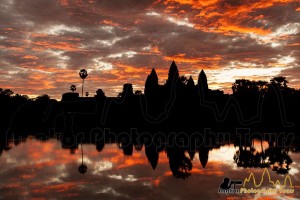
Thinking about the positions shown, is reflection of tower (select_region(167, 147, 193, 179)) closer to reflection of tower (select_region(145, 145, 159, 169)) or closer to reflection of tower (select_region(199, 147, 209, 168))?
reflection of tower (select_region(199, 147, 209, 168))

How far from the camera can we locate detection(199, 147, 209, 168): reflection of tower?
26784 mm

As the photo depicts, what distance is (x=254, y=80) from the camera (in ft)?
547

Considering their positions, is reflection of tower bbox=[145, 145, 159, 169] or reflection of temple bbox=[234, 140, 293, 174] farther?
reflection of tower bbox=[145, 145, 159, 169]

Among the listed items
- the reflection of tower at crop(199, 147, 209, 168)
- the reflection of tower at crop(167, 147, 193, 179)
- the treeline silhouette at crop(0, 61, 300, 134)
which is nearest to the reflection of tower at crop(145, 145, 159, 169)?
the reflection of tower at crop(167, 147, 193, 179)

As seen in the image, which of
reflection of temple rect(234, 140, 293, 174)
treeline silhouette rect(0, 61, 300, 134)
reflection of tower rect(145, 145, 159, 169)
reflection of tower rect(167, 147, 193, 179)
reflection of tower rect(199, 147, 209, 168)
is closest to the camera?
reflection of tower rect(167, 147, 193, 179)

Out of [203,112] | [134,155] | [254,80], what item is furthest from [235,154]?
[254,80]

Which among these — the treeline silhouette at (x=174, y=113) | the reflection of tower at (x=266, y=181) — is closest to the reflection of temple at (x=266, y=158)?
the reflection of tower at (x=266, y=181)

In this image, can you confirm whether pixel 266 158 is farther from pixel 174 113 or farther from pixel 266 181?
pixel 174 113

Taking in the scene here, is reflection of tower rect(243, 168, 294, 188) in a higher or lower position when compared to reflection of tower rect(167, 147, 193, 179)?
lower

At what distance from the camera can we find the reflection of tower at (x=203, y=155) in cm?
2678

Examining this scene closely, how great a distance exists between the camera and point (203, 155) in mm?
30391

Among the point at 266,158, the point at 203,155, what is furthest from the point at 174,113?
the point at 266,158

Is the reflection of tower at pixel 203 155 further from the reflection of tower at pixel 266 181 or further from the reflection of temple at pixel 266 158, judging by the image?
the reflection of tower at pixel 266 181

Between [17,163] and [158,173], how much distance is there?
37.4ft
